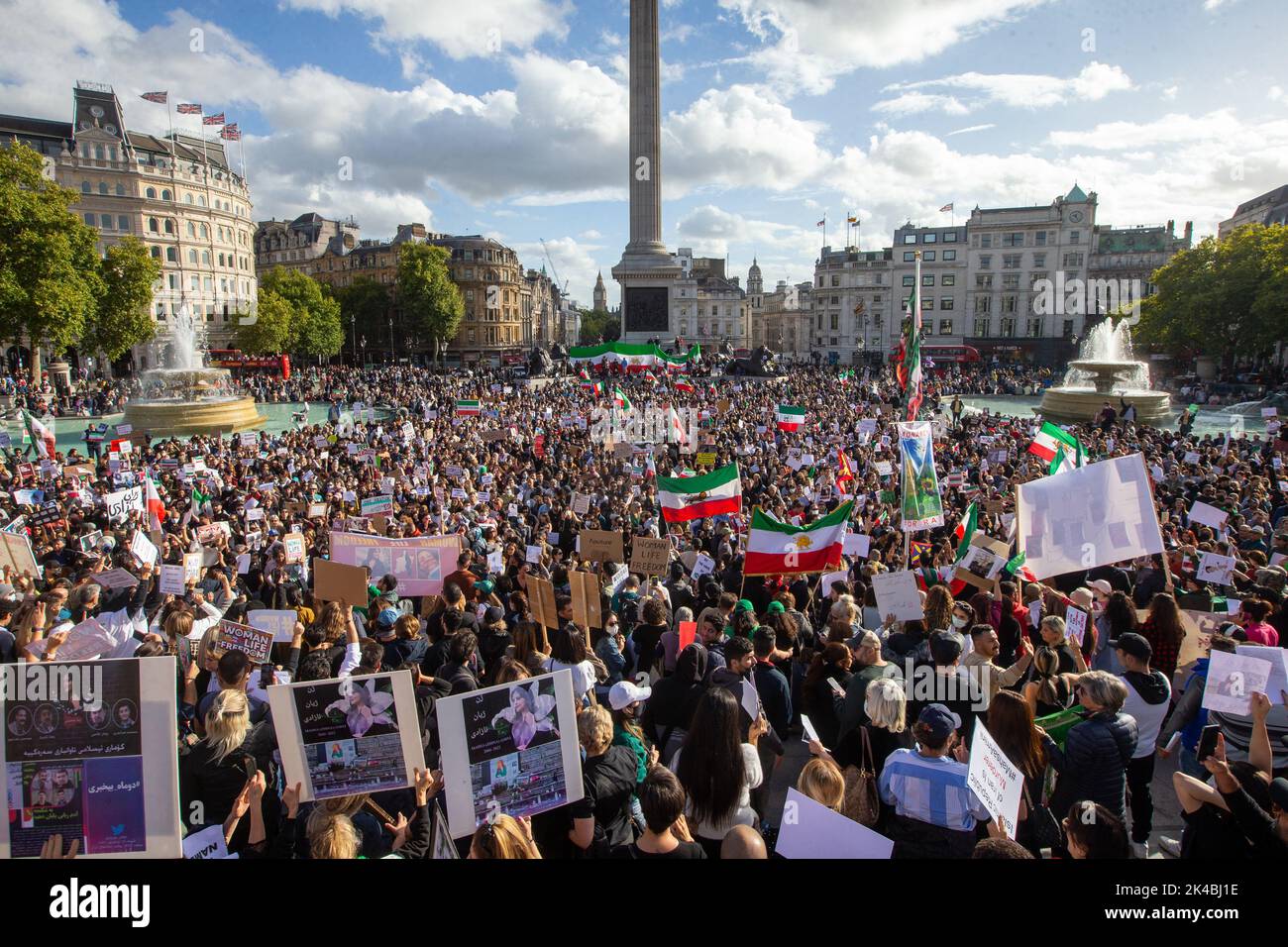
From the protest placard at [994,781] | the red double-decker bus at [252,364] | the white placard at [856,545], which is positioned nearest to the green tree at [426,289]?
the red double-decker bus at [252,364]

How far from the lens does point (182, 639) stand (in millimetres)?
6324

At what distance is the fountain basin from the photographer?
2934 centimetres

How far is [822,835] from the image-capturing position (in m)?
3.12

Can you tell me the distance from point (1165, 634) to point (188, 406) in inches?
1294

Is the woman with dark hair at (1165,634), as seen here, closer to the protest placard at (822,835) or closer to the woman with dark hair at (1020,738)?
the woman with dark hair at (1020,738)

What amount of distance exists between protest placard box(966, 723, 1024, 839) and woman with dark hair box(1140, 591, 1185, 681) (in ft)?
10.6

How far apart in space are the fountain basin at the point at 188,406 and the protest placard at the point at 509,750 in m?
29.0

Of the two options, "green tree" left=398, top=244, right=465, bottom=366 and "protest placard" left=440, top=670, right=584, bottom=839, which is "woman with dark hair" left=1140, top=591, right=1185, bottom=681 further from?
"green tree" left=398, top=244, right=465, bottom=366

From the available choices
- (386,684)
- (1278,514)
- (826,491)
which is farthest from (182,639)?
(1278,514)

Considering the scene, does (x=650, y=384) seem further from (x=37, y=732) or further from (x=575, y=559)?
(x=37, y=732)

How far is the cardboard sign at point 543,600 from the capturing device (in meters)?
7.22

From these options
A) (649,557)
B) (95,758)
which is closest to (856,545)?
(649,557)

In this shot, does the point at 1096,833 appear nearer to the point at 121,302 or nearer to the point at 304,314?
the point at 121,302
